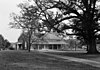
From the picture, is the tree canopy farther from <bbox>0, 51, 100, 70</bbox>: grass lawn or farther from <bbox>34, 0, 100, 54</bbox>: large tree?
<bbox>0, 51, 100, 70</bbox>: grass lawn

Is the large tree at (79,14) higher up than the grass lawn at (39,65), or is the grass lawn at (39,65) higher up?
the large tree at (79,14)

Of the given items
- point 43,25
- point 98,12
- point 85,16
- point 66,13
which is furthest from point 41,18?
point 98,12

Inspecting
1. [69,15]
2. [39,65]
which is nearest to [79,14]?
[69,15]

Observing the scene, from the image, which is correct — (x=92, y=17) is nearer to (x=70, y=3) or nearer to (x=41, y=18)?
(x=70, y=3)

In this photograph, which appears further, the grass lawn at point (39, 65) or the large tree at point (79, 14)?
the large tree at point (79, 14)

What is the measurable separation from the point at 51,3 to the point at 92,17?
754cm

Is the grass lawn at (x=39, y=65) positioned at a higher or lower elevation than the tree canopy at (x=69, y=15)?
lower

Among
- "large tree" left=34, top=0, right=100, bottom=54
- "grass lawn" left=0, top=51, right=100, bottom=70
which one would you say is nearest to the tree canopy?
"large tree" left=34, top=0, right=100, bottom=54

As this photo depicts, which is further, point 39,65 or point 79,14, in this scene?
point 79,14

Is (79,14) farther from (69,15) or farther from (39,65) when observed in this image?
(39,65)

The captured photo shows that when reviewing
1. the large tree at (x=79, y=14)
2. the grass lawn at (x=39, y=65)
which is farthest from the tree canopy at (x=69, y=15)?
the grass lawn at (x=39, y=65)

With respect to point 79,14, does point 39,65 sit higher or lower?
lower

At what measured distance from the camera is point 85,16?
37.3m

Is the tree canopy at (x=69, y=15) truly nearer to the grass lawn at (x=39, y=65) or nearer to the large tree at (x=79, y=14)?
the large tree at (x=79, y=14)
